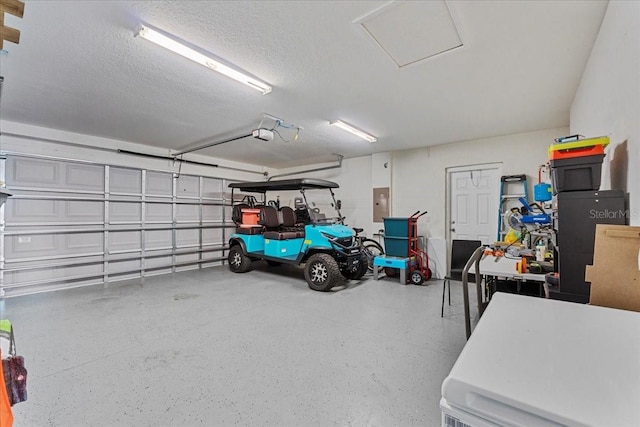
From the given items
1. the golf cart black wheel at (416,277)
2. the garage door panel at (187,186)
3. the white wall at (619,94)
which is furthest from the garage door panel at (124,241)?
the white wall at (619,94)

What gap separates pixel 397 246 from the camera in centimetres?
522

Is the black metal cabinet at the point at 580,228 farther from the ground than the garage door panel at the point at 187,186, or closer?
closer

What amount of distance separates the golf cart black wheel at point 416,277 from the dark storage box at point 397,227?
71 centimetres

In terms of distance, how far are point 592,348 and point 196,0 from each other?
2672 millimetres

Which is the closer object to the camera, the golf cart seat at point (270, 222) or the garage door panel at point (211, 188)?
the golf cart seat at point (270, 222)

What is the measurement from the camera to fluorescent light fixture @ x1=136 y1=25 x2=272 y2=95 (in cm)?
213

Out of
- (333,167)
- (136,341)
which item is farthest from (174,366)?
(333,167)

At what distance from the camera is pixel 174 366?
2.24 meters

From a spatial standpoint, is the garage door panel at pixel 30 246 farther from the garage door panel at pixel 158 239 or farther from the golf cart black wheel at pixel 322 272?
the golf cart black wheel at pixel 322 272

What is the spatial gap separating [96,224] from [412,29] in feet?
19.7

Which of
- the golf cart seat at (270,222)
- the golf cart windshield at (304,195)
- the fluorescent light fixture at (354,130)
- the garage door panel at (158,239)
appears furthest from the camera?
the garage door panel at (158,239)

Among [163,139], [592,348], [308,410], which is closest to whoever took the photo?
[592,348]

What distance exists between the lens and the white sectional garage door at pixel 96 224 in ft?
14.3

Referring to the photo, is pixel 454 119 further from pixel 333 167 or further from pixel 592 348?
pixel 592 348
